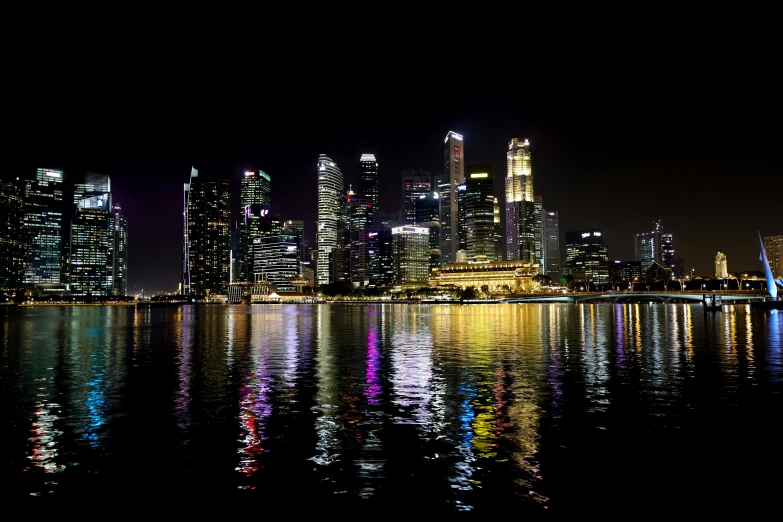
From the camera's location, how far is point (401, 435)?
19250mm

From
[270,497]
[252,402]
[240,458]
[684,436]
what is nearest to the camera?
[270,497]

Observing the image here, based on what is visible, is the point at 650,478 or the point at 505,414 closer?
the point at 650,478

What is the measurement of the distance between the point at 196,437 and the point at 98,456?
10.2 feet

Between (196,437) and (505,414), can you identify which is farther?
(505,414)

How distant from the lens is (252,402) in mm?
25141

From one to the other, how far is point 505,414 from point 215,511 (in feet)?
41.9

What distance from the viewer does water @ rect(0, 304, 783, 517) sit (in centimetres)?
1380

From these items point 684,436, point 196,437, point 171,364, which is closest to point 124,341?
point 171,364

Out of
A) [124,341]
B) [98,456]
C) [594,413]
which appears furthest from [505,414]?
[124,341]

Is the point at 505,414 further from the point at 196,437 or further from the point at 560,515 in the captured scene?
the point at 196,437

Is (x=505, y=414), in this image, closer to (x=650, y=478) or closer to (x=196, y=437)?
(x=650, y=478)

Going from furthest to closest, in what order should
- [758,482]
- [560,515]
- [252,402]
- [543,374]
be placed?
[543,374], [252,402], [758,482], [560,515]

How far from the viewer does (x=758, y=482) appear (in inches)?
576

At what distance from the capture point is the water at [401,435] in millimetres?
13797
